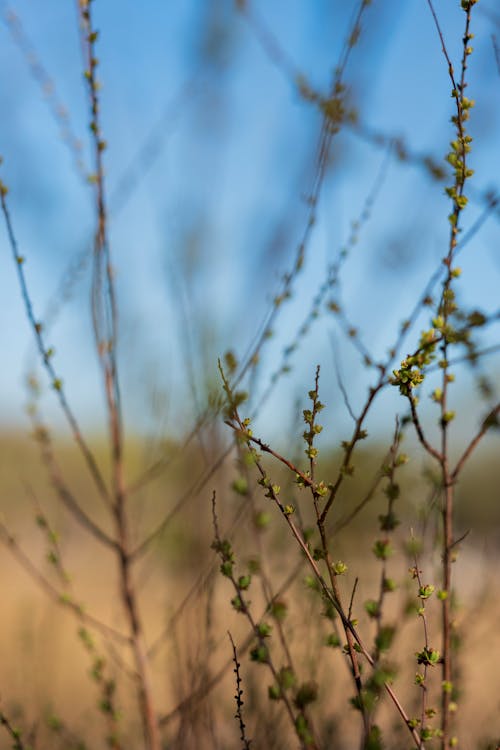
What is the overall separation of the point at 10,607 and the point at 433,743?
30.6 ft

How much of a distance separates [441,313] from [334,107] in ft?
1.85

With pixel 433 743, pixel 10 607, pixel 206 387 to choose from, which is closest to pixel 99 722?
pixel 433 743

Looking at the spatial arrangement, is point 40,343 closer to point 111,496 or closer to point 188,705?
point 111,496

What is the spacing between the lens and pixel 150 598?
9.10 m

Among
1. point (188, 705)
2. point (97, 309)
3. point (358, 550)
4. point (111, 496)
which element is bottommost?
point (188, 705)

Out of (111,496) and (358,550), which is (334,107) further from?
(358,550)

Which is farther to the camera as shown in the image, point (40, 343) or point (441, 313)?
point (40, 343)

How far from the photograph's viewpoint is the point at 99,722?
4426mm

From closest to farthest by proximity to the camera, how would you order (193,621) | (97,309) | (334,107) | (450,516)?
1. (450,516)
2. (334,107)
3. (97,309)
4. (193,621)

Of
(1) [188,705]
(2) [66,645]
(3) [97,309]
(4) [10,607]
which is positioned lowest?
(1) [188,705]

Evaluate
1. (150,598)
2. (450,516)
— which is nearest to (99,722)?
(450,516)

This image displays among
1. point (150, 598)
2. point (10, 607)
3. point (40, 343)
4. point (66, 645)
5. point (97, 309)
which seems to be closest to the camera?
point (40, 343)

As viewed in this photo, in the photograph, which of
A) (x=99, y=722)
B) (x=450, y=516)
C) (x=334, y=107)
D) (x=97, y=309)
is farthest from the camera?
(x=99, y=722)

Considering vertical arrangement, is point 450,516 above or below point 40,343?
below
